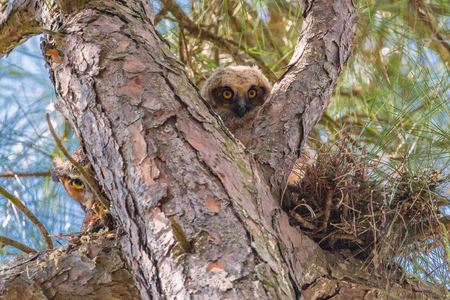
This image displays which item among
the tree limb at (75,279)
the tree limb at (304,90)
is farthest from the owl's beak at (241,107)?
the tree limb at (75,279)

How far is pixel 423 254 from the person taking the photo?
163 centimetres

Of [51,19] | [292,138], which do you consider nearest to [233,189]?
[292,138]

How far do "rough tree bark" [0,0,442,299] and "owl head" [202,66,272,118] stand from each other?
1.40 m

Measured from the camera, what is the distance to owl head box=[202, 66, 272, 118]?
3.17 m

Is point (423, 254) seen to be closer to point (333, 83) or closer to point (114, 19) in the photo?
point (333, 83)

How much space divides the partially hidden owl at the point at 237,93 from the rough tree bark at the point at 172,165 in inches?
51.5

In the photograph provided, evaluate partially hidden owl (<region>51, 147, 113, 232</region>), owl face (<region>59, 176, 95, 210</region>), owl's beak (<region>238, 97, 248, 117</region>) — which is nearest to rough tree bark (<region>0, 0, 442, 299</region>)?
partially hidden owl (<region>51, 147, 113, 232</region>)

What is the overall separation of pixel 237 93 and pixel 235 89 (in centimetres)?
4

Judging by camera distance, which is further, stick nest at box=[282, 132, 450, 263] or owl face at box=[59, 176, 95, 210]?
owl face at box=[59, 176, 95, 210]

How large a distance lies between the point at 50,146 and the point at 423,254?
2.42m

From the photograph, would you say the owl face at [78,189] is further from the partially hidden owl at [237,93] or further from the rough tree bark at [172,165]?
the partially hidden owl at [237,93]

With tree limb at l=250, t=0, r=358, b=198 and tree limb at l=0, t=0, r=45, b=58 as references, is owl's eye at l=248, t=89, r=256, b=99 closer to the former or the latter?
tree limb at l=250, t=0, r=358, b=198

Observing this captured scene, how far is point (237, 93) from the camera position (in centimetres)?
318

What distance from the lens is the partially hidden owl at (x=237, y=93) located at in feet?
10.2
